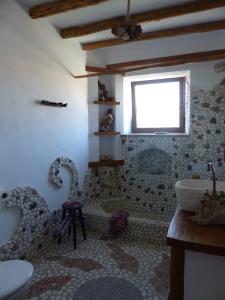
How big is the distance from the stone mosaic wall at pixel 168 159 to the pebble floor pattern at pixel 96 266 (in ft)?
2.88

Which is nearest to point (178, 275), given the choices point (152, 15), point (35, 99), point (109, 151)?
point (35, 99)

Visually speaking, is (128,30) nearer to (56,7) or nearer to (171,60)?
(56,7)

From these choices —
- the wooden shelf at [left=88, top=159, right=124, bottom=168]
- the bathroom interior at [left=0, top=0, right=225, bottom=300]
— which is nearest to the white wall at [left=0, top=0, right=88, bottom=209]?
the bathroom interior at [left=0, top=0, right=225, bottom=300]

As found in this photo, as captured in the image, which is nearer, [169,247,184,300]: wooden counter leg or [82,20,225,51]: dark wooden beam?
[169,247,184,300]: wooden counter leg

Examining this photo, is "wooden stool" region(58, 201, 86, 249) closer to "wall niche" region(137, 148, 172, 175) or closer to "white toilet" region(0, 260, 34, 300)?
"white toilet" region(0, 260, 34, 300)

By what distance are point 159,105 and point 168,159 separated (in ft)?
2.73

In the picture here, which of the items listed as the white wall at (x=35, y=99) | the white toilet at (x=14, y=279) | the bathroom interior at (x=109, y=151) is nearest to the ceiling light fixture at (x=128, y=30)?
the bathroom interior at (x=109, y=151)

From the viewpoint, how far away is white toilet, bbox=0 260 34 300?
147 cm

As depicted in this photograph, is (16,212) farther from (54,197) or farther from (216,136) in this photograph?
(216,136)

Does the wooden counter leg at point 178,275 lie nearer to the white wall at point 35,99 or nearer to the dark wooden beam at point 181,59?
the white wall at point 35,99

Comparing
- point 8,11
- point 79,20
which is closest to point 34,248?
point 8,11

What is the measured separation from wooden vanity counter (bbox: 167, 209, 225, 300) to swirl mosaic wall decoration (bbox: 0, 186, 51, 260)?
5.02 ft

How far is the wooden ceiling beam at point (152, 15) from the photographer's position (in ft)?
7.33

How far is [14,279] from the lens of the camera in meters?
1.57
